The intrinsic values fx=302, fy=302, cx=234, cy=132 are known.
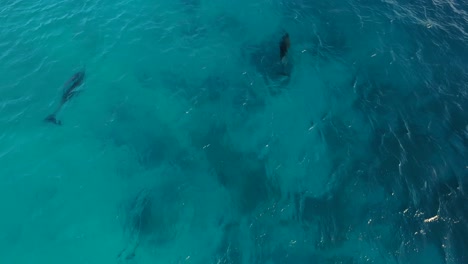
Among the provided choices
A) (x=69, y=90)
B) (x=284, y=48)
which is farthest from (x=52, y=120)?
(x=284, y=48)

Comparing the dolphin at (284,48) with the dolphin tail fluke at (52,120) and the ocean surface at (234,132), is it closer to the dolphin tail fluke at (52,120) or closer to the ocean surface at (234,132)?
the ocean surface at (234,132)

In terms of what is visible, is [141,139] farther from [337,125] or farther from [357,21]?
[357,21]

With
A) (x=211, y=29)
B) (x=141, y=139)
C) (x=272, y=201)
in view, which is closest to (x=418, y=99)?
(x=272, y=201)

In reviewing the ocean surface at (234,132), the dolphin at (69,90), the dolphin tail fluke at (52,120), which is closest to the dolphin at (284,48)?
the ocean surface at (234,132)

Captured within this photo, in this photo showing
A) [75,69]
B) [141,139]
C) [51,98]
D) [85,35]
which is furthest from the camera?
[85,35]

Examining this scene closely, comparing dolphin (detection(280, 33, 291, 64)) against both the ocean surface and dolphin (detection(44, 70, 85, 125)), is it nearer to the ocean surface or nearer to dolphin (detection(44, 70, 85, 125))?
the ocean surface
